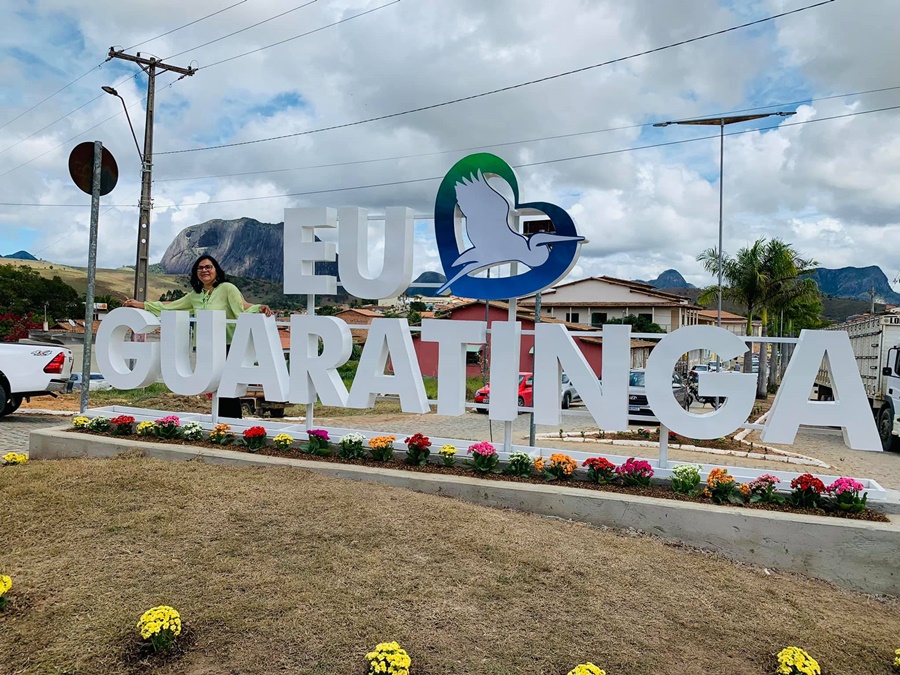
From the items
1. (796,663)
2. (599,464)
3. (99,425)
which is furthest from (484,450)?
(99,425)

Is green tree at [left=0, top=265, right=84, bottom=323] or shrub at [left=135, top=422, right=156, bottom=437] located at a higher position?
green tree at [left=0, top=265, right=84, bottom=323]

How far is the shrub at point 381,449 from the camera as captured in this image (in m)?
7.28

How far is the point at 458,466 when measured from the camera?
7043mm

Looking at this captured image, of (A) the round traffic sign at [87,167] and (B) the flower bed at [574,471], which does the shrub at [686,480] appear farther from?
(A) the round traffic sign at [87,167]

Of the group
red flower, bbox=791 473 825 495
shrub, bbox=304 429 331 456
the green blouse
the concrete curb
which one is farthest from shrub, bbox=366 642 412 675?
the green blouse

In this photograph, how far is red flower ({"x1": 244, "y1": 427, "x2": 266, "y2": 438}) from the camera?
25.7ft

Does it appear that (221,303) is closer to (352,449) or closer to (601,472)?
(352,449)

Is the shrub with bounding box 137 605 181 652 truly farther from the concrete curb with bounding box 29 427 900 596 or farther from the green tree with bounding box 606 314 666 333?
the green tree with bounding box 606 314 666 333

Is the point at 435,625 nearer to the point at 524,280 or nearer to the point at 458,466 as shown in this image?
the point at 458,466

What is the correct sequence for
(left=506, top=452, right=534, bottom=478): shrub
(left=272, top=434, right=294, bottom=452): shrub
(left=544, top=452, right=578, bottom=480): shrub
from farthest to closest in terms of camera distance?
1. (left=272, top=434, right=294, bottom=452): shrub
2. (left=506, top=452, right=534, bottom=478): shrub
3. (left=544, top=452, right=578, bottom=480): shrub

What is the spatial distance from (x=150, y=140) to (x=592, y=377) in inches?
648

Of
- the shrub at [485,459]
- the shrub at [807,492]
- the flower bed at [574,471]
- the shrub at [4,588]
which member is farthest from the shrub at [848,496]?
the shrub at [4,588]

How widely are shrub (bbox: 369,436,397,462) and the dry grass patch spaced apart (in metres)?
1.38

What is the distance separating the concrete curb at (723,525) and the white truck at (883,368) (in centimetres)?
836
